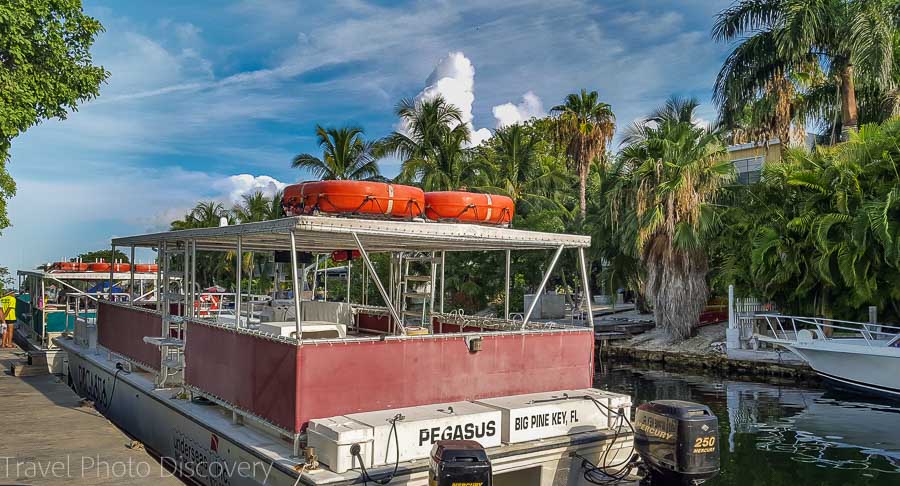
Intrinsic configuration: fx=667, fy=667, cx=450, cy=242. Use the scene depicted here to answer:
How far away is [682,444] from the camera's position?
6.19 metres

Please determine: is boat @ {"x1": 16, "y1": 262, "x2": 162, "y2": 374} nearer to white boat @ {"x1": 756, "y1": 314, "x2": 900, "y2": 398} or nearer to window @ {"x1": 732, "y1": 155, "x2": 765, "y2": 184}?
white boat @ {"x1": 756, "y1": 314, "x2": 900, "y2": 398}

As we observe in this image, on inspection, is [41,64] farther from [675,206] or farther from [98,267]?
[675,206]

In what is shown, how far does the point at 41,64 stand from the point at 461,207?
Result: 42.4 feet

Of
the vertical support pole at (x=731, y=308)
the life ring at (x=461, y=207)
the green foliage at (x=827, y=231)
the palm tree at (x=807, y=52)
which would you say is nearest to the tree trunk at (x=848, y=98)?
the palm tree at (x=807, y=52)

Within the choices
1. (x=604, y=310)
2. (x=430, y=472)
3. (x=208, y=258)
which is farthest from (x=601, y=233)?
(x=208, y=258)

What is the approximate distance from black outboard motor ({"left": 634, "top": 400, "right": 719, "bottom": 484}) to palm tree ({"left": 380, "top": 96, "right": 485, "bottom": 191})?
85.5 feet

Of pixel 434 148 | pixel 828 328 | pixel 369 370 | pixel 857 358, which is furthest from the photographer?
pixel 434 148

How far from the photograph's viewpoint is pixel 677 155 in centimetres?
2433

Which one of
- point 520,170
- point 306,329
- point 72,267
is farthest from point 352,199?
point 520,170

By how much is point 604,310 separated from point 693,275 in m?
15.0

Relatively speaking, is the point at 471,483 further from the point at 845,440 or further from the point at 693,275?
the point at 693,275

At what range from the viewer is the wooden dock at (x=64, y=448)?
6848 millimetres

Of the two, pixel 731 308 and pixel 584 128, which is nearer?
pixel 731 308

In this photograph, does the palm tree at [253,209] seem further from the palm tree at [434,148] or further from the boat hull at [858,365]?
the boat hull at [858,365]
